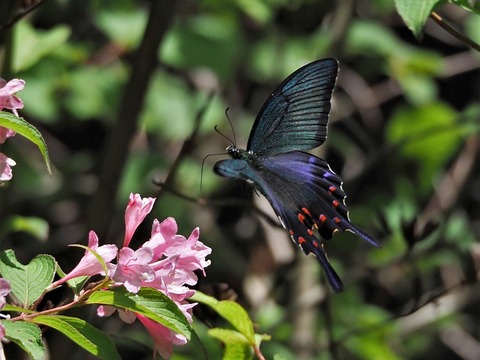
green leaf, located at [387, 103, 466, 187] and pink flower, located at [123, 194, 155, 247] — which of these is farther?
green leaf, located at [387, 103, 466, 187]

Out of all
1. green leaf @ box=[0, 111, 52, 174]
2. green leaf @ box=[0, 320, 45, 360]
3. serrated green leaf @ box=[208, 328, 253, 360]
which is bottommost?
serrated green leaf @ box=[208, 328, 253, 360]

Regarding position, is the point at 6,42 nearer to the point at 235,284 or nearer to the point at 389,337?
the point at 235,284

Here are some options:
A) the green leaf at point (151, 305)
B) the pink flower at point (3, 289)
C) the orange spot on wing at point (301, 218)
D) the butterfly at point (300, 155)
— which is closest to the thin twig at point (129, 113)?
the butterfly at point (300, 155)

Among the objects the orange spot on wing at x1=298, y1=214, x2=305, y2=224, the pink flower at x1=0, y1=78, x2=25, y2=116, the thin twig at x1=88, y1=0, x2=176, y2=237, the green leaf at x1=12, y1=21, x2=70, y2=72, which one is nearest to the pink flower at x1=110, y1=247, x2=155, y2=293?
the pink flower at x1=0, y1=78, x2=25, y2=116

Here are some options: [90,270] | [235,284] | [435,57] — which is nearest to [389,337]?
[235,284]

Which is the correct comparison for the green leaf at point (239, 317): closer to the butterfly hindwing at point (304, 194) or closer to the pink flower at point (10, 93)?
the butterfly hindwing at point (304, 194)

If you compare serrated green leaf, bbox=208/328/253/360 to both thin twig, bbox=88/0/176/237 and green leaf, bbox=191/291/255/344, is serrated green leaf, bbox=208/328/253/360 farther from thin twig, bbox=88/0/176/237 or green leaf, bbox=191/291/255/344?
thin twig, bbox=88/0/176/237
